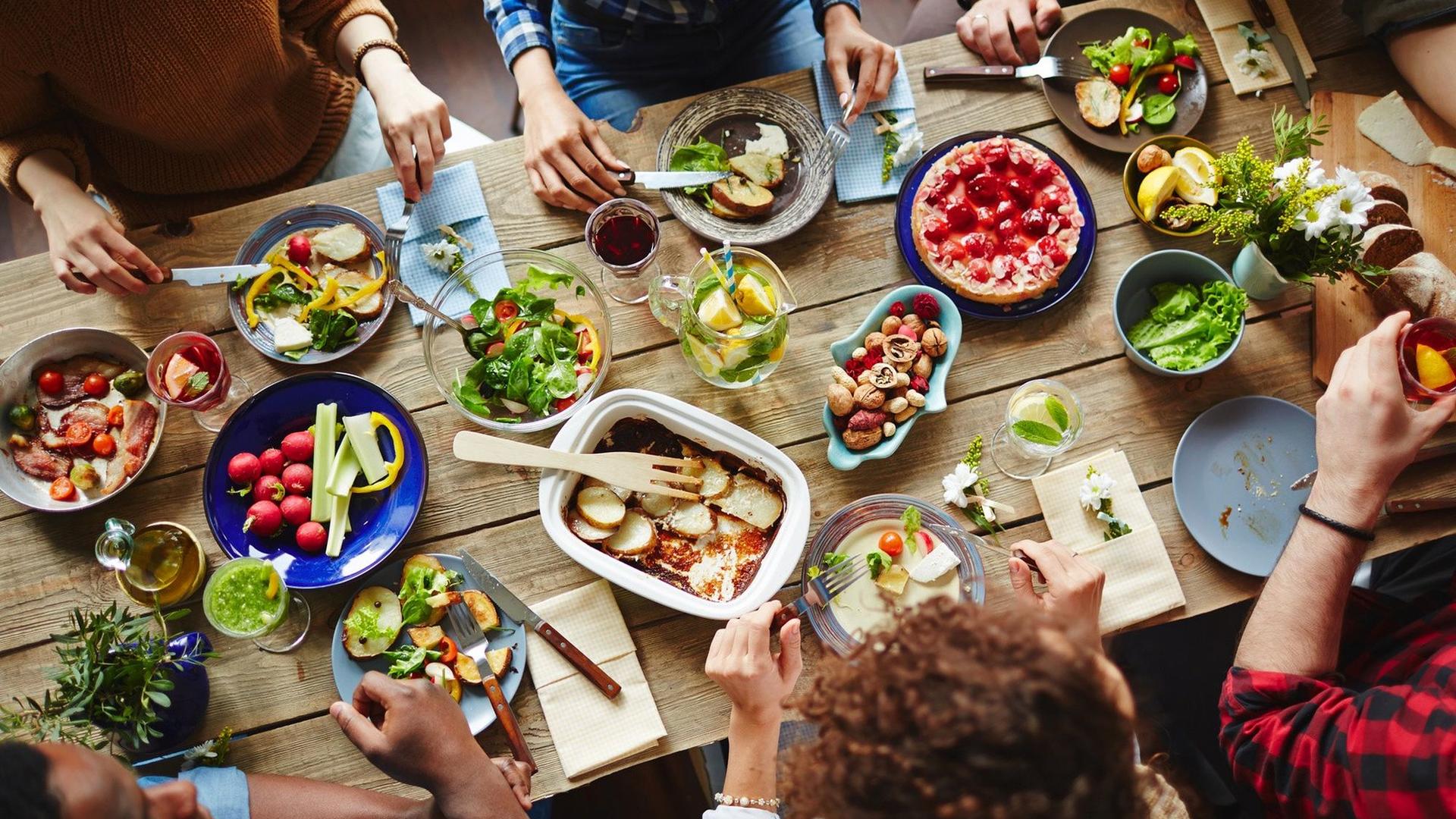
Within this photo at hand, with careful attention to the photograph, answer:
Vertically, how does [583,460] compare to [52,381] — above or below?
above

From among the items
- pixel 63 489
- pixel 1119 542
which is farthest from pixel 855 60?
pixel 63 489

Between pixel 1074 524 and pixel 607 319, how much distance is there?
118cm

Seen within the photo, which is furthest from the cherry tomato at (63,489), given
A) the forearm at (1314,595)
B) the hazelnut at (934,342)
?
the forearm at (1314,595)

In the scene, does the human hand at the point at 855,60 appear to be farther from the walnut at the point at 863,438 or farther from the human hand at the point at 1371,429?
the human hand at the point at 1371,429

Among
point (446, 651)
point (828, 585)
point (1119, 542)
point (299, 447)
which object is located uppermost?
point (1119, 542)

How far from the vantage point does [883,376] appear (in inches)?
70.1

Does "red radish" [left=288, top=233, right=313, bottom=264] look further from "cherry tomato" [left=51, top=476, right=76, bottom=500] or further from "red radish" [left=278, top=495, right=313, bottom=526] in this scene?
"cherry tomato" [left=51, top=476, right=76, bottom=500]

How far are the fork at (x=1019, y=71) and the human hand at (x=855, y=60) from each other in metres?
0.13

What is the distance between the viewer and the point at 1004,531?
6.12ft

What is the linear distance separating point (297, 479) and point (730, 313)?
1041 millimetres

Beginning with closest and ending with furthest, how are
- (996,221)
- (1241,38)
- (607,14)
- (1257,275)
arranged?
(1257,275)
(996,221)
(1241,38)
(607,14)

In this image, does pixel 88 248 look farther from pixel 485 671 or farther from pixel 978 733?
pixel 978 733

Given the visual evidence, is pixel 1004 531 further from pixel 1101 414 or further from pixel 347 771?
pixel 347 771

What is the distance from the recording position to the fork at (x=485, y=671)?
1.74 metres
